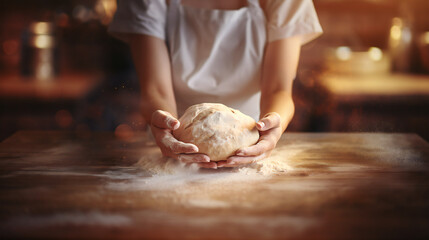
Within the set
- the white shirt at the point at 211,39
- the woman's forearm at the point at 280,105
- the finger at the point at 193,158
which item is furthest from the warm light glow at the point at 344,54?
the finger at the point at 193,158

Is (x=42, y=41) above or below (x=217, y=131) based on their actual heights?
below

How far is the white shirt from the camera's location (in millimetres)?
1494

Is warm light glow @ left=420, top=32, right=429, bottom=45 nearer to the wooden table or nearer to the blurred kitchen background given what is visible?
the blurred kitchen background

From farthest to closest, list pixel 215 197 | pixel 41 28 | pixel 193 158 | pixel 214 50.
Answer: pixel 41 28 → pixel 214 50 → pixel 193 158 → pixel 215 197

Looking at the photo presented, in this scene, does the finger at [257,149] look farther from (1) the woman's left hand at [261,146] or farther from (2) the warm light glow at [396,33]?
(2) the warm light glow at [396,33]

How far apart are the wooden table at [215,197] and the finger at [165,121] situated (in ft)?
0.45

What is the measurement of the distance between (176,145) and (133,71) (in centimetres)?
221

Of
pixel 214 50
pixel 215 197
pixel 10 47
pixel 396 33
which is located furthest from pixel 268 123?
pixel 10 47

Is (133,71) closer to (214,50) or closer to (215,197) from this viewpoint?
(214,50)

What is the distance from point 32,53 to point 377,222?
297cm

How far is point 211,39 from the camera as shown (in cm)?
154

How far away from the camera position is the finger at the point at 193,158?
1034mm

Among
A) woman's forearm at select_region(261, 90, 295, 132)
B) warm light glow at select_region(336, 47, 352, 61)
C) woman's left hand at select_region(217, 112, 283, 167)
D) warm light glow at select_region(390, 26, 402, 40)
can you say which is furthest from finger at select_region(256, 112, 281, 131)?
warm light glow at select_region(390, 26, 402, 40)

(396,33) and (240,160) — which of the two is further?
(396,33)
